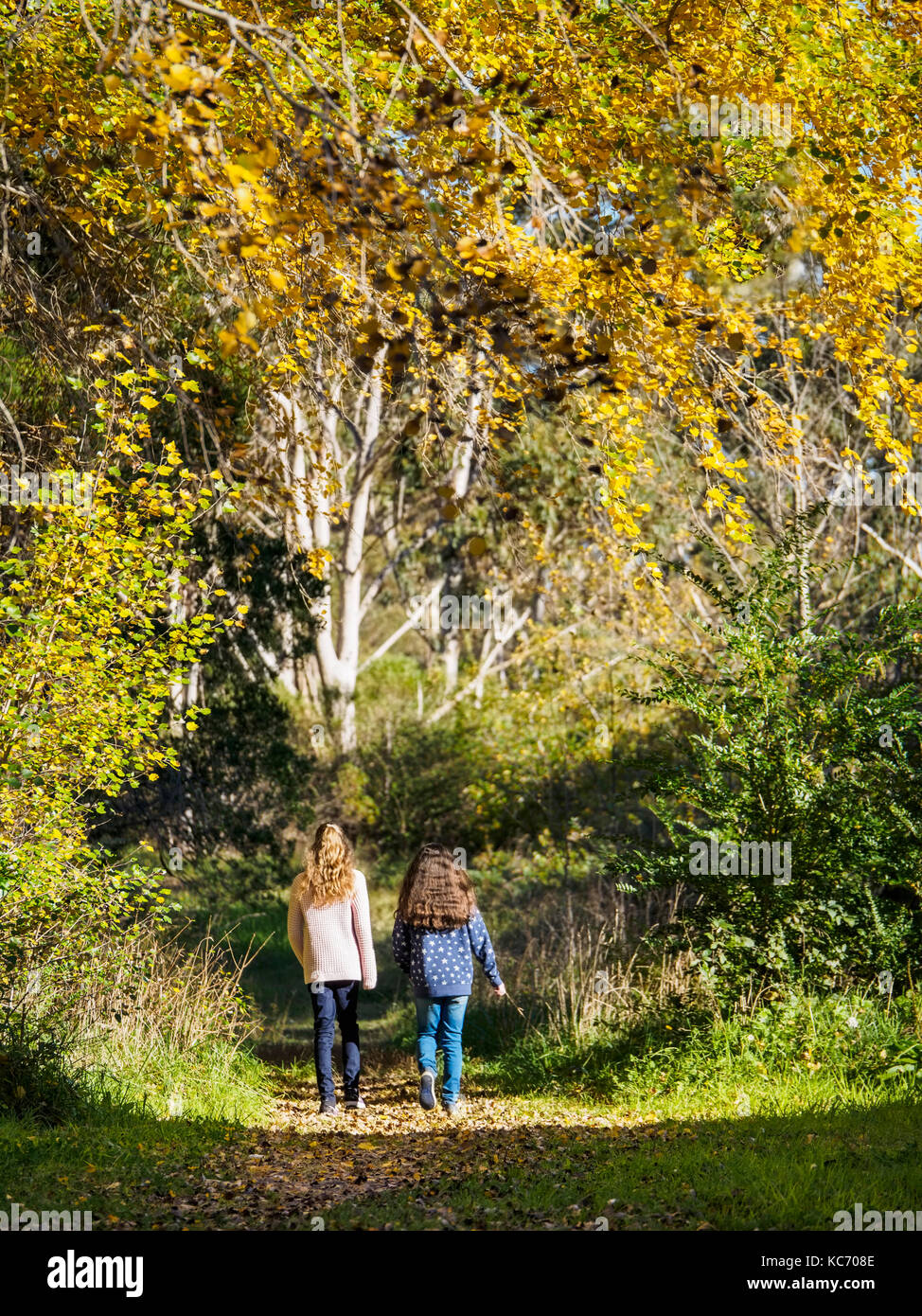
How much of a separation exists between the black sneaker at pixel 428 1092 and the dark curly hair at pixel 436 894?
76cm

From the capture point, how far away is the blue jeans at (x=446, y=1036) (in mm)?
6281

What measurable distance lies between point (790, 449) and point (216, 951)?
4.56 metres

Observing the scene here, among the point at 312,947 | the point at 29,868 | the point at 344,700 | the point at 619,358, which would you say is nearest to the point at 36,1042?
the point at 29,868

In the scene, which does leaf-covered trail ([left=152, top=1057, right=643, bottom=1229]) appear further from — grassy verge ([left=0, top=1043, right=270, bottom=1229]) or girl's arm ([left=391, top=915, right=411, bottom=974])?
girl's arm ([left=391, top=915, right=411, bottom=974])

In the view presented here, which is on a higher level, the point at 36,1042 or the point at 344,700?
the point at 344,700

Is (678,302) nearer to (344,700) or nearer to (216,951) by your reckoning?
(216,951)

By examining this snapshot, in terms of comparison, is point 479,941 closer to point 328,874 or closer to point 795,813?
point 328,874

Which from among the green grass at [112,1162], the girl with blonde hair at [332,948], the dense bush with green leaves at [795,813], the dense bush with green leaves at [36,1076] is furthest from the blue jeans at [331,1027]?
the dense bush with green leaves at [795,813]

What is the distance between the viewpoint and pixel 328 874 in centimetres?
638

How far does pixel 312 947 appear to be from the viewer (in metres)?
6.30

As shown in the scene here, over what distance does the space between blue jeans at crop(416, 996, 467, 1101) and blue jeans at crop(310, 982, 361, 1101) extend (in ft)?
1.21

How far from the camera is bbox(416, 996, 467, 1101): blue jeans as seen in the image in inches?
247

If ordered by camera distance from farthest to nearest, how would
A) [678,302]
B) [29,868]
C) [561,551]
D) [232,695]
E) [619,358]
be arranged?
[561,551]
[232,695]
[678,302]
[29,868]
[619,358]

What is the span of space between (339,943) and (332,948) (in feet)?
0.14
